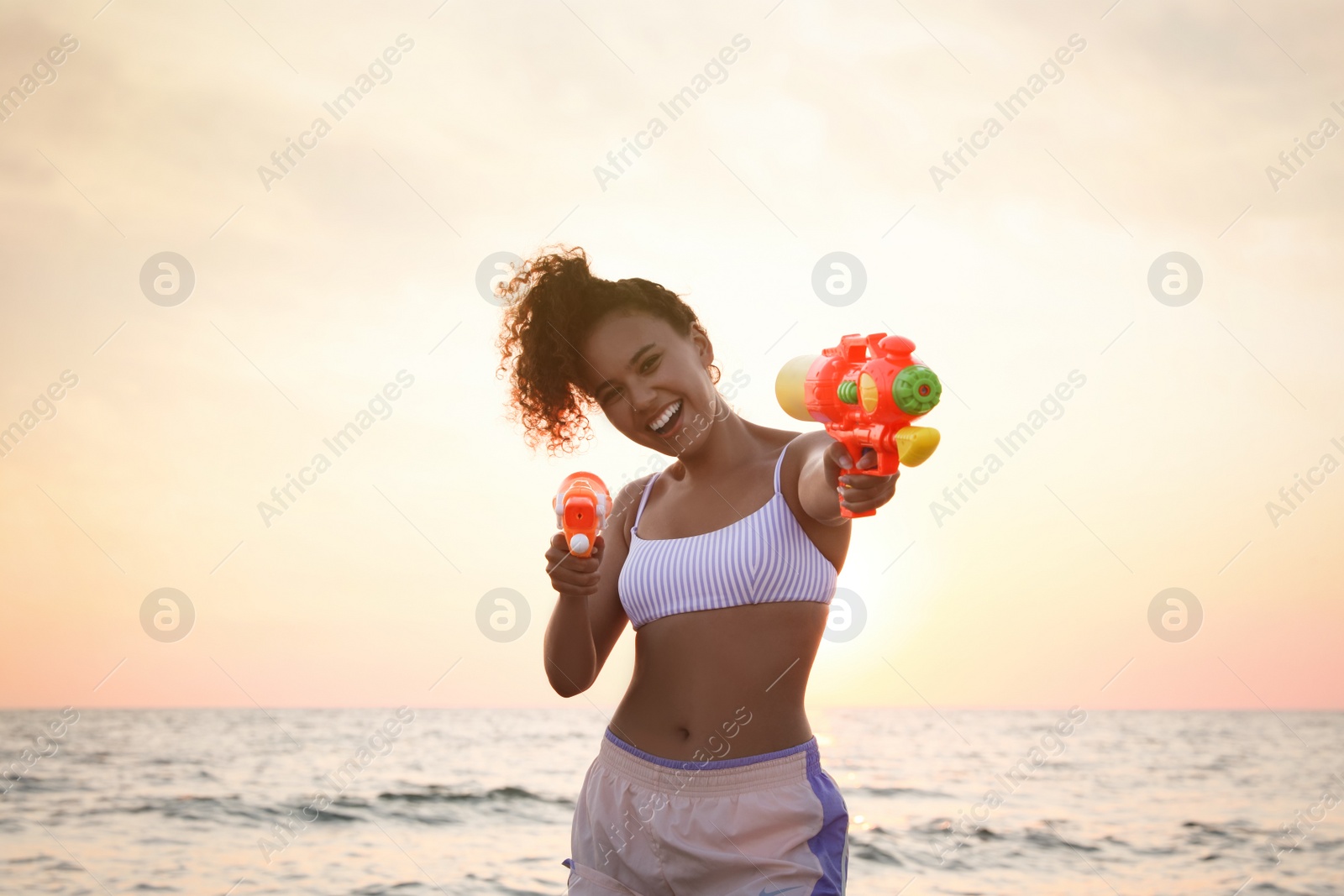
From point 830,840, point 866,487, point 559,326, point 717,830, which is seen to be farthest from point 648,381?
point 830,840

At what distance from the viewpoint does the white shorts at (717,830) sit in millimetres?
2691

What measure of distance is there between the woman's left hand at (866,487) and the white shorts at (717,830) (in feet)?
2.65

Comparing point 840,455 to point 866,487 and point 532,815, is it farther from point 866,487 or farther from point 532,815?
point 532,815

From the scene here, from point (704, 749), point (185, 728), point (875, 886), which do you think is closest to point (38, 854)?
point (875, 886)

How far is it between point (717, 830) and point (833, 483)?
91cm

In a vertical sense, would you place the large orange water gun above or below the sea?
above

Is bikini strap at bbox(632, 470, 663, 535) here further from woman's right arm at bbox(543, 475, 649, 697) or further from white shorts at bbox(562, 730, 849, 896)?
white shorts at bbox(562, 730, 849, 896)

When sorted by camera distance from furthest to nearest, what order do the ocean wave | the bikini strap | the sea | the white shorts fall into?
the ocean wave, the sea, the bikini strap, the white shorts

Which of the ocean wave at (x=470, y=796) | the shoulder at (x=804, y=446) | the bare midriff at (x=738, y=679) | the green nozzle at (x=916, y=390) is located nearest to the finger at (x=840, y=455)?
the green nozzle at (x=916, y=390)

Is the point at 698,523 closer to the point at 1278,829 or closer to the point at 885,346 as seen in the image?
the point at 885,346

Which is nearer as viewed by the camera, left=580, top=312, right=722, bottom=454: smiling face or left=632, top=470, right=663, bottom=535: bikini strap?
left=580, top=312, right=722, bottom=454: smiling face

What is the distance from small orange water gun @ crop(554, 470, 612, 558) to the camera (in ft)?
8.93

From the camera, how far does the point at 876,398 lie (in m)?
2.25

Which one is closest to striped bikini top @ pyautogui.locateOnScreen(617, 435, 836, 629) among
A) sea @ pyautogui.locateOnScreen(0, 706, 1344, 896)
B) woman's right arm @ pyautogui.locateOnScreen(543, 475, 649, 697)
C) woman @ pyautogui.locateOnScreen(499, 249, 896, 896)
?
woman @ pyautogui.locateOnScreen(499, 249, 896, 896)
